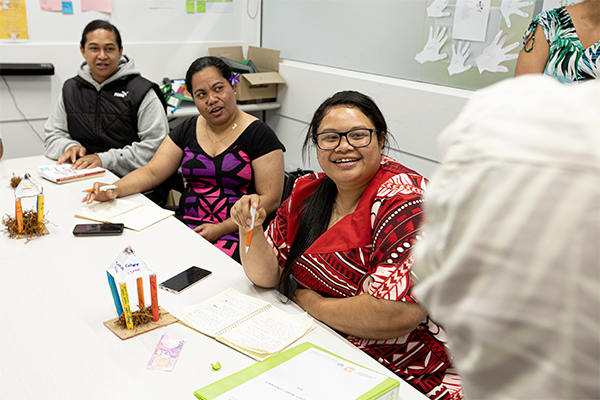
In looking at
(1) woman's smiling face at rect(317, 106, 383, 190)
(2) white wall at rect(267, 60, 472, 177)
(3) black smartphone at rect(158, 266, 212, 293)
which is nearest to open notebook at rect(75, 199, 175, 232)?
(3) black smartphone at rect(158, 266, 212, 293)

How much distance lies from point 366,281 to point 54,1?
3.26 m

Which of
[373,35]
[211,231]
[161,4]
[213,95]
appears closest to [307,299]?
[211,231]

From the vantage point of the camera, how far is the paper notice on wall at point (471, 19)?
8.79 feet

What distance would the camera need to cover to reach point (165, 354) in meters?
1.17

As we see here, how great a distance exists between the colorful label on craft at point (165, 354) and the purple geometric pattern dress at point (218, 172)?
1013 millimetres

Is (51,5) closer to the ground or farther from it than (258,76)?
farther from it

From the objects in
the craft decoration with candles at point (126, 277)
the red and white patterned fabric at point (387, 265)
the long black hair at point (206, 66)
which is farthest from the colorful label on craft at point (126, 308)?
the long black hair at point (206, 66)

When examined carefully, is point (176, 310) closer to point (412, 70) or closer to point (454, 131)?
point (454, 131)

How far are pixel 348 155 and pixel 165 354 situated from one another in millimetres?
735

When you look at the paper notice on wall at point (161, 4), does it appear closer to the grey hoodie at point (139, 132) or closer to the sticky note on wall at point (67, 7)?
the sticky note on wall at point (67, 7)

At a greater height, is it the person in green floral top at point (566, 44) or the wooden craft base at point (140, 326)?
the person in green floral top at point (566, 44)

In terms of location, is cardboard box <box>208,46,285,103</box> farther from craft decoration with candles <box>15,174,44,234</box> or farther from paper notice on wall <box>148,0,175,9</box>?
craft decoration with candles <box>15,174,44,234</box>

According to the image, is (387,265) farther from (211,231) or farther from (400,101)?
(400,101)

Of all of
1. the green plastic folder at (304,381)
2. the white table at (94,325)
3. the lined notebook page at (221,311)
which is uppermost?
the green plastic folder at (304,381)
